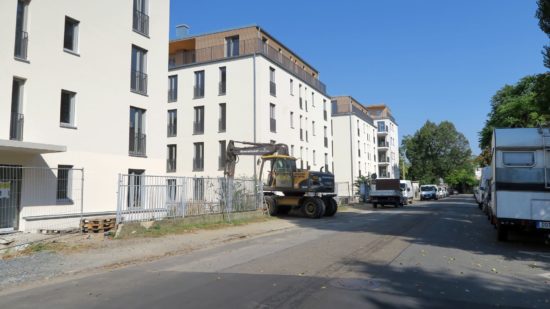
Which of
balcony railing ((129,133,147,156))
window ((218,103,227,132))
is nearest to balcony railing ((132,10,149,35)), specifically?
balcony railing ((129,133,147,156))

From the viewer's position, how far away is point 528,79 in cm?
3334

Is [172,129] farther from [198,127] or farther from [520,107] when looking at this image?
[520,107]

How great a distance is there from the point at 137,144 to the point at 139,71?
3.64m

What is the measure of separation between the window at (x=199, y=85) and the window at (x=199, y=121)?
952 mm

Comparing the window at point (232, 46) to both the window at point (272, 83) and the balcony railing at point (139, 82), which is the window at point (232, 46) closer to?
the window at point (272, 83)

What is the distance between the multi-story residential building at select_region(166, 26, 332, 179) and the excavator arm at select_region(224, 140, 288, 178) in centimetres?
656

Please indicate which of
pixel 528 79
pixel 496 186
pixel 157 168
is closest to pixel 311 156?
pixel 528 79

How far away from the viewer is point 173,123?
35906 millimetres

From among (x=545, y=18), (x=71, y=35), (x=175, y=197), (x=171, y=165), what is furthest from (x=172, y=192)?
(x=171, y=165)

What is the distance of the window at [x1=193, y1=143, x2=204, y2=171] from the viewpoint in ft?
113

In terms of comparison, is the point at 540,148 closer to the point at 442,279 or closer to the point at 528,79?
the point at 442,279

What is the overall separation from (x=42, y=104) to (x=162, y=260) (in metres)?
9.31

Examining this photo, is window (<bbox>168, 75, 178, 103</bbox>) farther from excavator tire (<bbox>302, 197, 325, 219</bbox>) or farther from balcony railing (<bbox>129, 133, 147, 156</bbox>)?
excavator tire (<bbox>302, 197, 325, 219</bbox>)

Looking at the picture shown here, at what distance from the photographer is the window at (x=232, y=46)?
34.8 metres
